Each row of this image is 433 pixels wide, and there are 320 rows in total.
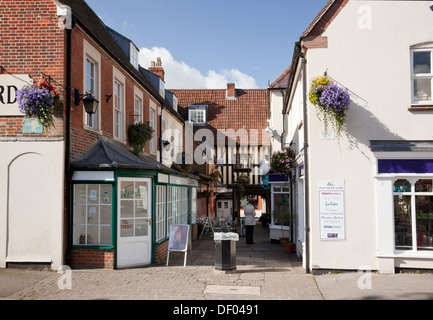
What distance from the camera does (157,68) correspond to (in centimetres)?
2453

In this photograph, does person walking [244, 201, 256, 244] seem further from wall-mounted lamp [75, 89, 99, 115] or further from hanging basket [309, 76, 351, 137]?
wall-mounted lamp [75, 89, 99, 115]

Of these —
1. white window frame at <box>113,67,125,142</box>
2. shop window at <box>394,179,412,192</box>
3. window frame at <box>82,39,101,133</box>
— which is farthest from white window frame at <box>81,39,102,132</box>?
shop window at <box>394,179,412,192</box>

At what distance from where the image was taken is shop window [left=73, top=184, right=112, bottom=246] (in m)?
10.1

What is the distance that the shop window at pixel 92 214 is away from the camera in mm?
10094

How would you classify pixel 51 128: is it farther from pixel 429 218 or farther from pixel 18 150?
pixel 429 218

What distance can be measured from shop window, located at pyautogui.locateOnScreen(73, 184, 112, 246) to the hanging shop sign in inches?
205

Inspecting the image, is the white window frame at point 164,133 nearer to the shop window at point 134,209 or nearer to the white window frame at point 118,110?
the white window frame at point 118,110

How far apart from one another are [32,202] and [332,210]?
23.3 ft

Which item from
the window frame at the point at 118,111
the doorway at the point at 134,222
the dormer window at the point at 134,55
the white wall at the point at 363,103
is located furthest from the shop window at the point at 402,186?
the dormer window at the point at 134,55

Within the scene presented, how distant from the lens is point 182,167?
20844 millimetres

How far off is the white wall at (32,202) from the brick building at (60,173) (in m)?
0.02

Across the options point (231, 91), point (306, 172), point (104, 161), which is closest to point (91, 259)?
Answer: point (104, 161)
